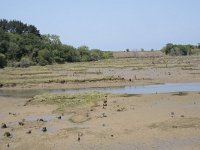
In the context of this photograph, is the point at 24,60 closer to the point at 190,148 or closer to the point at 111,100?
the point at 111,100

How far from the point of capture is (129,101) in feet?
100

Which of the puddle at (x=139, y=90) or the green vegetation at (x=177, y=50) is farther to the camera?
the green vegetation at (x=177, y=50)

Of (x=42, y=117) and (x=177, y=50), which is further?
(x=177, y=50)

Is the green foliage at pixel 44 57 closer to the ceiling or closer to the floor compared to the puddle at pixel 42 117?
closer to the ceiling

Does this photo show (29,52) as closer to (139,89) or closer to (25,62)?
(25,62)

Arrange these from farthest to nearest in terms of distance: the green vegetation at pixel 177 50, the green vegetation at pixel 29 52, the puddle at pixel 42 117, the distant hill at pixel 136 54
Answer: the distant hill at pixel 136 54, the green vegetation at pixel 177 50, the green vegetation at pixel 29 52, the puddle at pixel 42 117

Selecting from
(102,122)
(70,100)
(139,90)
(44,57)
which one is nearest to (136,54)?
(44,57)

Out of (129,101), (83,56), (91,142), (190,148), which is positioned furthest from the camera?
(83,56)

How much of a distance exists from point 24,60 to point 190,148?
80313mm

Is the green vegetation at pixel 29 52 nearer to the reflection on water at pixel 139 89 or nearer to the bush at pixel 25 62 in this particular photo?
the bush at pixel 25 62

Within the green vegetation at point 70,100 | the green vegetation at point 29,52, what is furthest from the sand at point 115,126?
the green vegetation at point 29,52

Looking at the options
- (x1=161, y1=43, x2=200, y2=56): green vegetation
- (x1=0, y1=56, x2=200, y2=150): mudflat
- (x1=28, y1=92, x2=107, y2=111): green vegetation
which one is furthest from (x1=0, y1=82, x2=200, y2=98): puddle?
(x1=161, y1=43, x2=200, y2=56): green vegetation

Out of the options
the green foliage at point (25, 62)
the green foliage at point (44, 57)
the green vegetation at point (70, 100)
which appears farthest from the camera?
the green foliage at point (44, 57)

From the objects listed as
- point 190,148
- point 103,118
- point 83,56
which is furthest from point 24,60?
point 190,148
